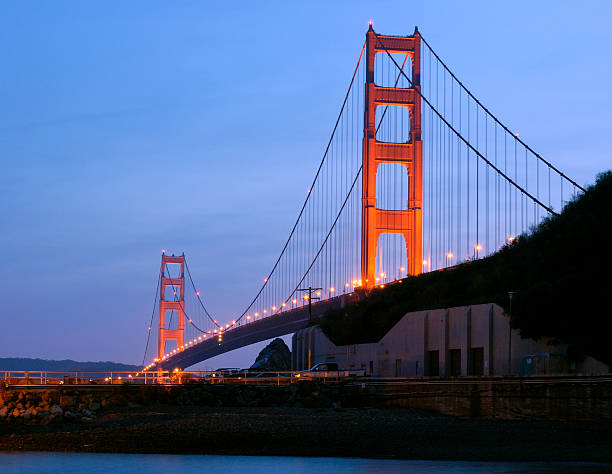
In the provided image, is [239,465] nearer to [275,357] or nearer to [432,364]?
[432,364]

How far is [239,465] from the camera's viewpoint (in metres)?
25.0

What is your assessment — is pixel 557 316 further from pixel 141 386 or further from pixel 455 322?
pixel 141 386

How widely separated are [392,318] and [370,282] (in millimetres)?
7135

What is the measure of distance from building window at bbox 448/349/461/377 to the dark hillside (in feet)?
9.13

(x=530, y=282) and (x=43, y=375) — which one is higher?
(x=530, y=282)

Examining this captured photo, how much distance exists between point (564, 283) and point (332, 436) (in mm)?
12532

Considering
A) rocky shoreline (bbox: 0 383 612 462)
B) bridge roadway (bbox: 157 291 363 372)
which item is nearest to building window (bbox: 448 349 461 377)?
rocky shoreline (bbox: 0 383 612 462)

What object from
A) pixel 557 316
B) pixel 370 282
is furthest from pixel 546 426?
pixel 370 282

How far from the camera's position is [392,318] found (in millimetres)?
55188

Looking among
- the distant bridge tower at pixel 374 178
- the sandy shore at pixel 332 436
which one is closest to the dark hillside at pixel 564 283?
the sandy shore at pixel 332 436

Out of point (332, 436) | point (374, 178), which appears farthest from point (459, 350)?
point (374, 178)

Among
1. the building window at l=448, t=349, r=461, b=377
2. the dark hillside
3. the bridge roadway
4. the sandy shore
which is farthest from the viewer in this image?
the bridge roadway

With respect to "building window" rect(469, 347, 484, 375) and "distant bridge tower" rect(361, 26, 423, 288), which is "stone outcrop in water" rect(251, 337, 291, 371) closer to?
"distant bridge tower" rect(361, 26, 423, 288)

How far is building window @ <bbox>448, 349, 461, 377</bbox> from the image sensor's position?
142 feet
